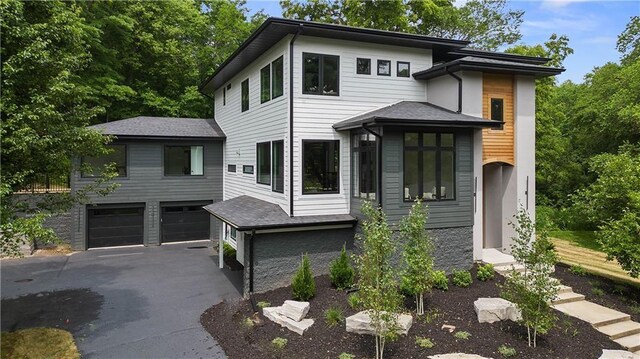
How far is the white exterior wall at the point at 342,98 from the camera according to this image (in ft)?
35.9

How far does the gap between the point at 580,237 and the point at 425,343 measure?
15.7 metres

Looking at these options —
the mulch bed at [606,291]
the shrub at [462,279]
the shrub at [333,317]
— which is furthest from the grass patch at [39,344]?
the mulch bed at [606,291]

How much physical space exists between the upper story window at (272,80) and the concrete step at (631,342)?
32.5ft

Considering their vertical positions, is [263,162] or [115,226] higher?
[263,162]

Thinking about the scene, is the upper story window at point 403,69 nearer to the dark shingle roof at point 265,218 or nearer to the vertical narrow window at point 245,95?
the dark shingle roof at point 265,218

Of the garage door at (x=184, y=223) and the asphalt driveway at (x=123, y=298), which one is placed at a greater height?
the garage door at (x=184, y=223)

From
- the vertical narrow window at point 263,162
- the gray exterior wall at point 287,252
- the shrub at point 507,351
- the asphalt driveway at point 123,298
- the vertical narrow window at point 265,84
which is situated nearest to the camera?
the shrub at point 507,351

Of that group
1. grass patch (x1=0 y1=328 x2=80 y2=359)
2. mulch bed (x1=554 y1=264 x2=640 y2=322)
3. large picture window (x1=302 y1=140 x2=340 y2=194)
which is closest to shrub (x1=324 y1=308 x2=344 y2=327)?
large picture window (x1=302 y1=140 x2=340 y2=194)

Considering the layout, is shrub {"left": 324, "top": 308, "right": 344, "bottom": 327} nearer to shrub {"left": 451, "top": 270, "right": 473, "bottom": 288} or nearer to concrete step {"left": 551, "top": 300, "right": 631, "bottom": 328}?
shrub {"left": 451, "top": 270, "right": 473, "bottom": 288}

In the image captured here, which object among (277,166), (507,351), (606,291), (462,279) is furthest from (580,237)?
(277,166)

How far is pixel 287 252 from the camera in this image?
1032 cm

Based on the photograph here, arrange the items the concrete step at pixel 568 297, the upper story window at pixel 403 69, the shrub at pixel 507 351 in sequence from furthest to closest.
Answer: the upper story window at pixel 403 69, the concrete step at pixel 568 297, the shrub at pixel 507 351

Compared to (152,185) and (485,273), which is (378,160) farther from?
(152,185)

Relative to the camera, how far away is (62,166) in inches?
312
